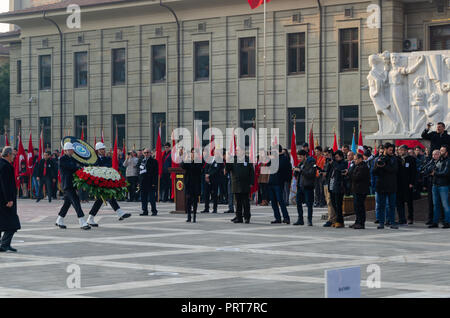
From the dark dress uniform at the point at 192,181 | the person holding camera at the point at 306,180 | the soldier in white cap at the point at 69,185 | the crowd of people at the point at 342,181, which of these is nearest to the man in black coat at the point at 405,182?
the crowd of people at the point at 342,181

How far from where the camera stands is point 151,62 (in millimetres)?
46688

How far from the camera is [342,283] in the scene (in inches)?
309

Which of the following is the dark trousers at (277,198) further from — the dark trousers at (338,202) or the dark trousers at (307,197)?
the dark trousers at (338,202)

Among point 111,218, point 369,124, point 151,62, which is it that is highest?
point 151,62

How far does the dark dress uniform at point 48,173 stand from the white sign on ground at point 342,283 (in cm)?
2950

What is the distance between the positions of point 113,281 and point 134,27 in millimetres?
35764

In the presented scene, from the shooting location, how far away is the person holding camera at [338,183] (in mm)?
22469

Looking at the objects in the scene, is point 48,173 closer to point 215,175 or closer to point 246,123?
point 215,175

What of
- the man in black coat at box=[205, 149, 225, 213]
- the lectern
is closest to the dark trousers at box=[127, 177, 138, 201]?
the man in black coat at box=[205, 149, 225, 213]

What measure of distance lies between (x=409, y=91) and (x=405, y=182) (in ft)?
26.0

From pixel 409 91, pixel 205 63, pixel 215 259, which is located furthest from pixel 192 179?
pixel 205 63
